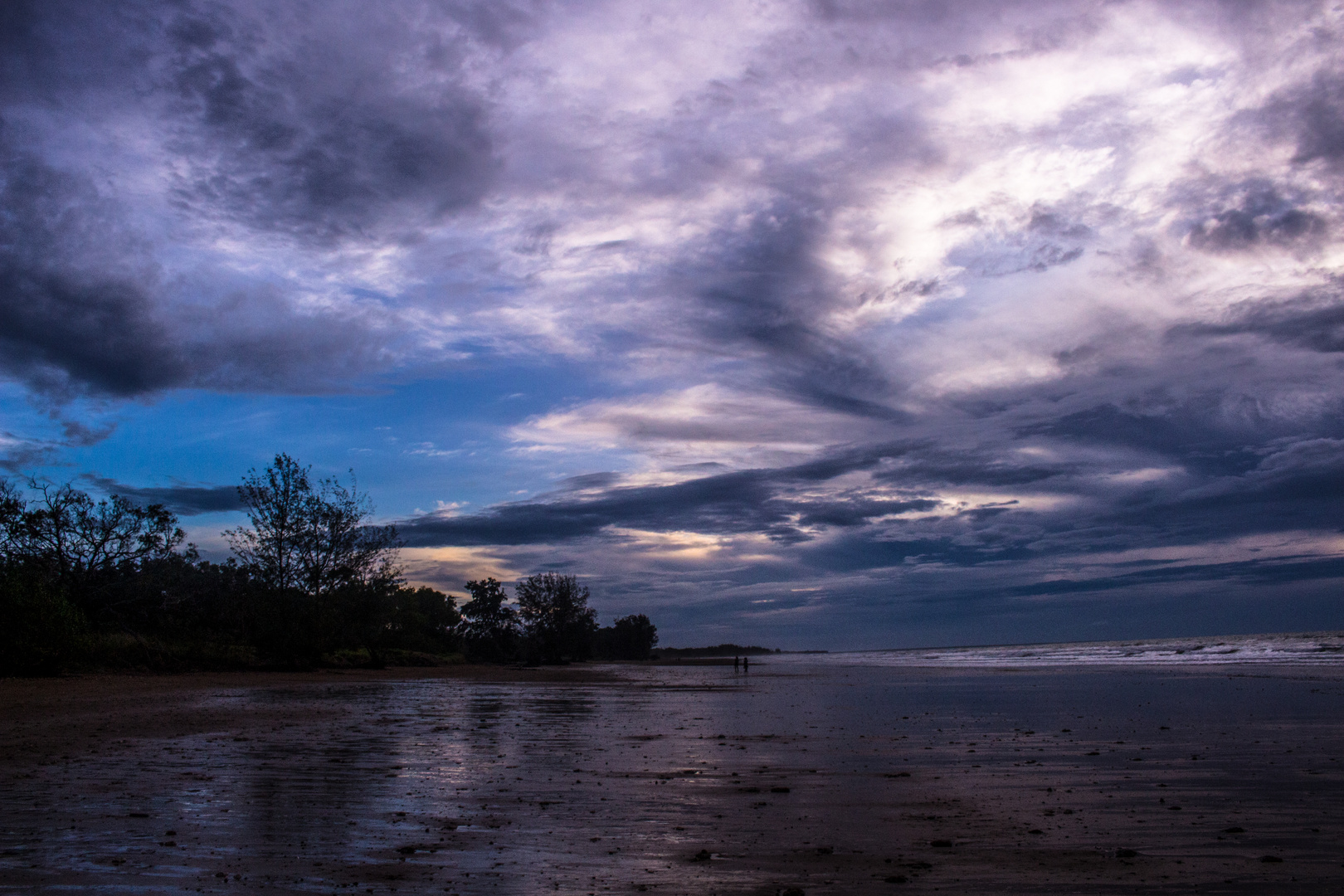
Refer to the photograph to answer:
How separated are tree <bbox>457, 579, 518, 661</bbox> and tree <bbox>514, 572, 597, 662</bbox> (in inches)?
92.2

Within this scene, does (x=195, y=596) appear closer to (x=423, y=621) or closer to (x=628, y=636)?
(x=423, y=621)

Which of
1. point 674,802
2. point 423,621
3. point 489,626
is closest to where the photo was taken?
point 674,802

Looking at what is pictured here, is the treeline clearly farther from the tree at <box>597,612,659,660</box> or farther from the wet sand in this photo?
the tree at <box>597,612,659,660</box>

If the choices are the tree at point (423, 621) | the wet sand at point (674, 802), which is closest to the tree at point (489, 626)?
the tree at point (423, 621)

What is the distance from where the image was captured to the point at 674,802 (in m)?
9.31

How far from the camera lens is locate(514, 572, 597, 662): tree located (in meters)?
94.1

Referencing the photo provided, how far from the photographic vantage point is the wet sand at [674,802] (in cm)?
623

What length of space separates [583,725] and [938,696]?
14.0m

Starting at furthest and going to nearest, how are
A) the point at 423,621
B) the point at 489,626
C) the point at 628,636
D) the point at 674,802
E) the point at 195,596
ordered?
the point at 628,636 < the point at 489,626 < the point at 423,621 < the point at 195,596 < the point at 674,802

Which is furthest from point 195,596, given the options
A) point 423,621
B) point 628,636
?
point 628,636

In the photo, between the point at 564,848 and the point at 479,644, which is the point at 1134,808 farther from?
the point at 479,644

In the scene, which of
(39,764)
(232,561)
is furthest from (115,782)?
(232,561)

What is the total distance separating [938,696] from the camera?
26.6 meters

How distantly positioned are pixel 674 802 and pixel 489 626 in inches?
3652
